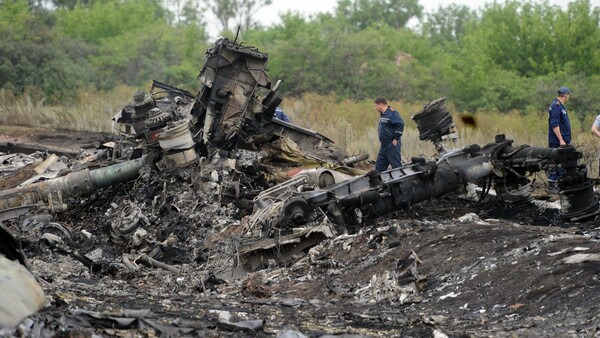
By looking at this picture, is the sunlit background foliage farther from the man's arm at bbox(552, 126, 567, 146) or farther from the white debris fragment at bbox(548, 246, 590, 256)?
the white debris fragment at bbox(548, 246, 590, 256)

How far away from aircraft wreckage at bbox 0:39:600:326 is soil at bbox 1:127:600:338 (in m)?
0.24

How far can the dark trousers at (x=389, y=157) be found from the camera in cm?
1473

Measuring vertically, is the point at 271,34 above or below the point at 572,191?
above

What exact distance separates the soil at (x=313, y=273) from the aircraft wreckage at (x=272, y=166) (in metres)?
0.24

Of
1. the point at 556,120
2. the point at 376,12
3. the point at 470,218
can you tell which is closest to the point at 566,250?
the point at 470,218

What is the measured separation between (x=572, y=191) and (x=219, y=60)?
5.97 m

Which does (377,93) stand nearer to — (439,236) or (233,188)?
(233,188)

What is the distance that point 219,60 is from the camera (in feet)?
49.4

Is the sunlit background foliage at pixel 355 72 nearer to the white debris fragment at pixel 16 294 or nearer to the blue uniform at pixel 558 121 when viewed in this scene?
the blue uniform at pixel 558 121

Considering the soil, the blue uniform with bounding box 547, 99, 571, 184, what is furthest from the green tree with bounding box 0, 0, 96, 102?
the blue uniform with bounding box 547, 99, 571, 184

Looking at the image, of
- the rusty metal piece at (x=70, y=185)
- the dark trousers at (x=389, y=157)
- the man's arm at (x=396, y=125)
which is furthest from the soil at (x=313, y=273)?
the man's arm at (x=396, y=125)

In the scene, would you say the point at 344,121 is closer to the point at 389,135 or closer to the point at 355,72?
the point at 389,135

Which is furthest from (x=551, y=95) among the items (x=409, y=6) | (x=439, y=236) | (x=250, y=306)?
(x=409, y=6)

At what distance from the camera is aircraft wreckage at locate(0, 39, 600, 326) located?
1162cm
